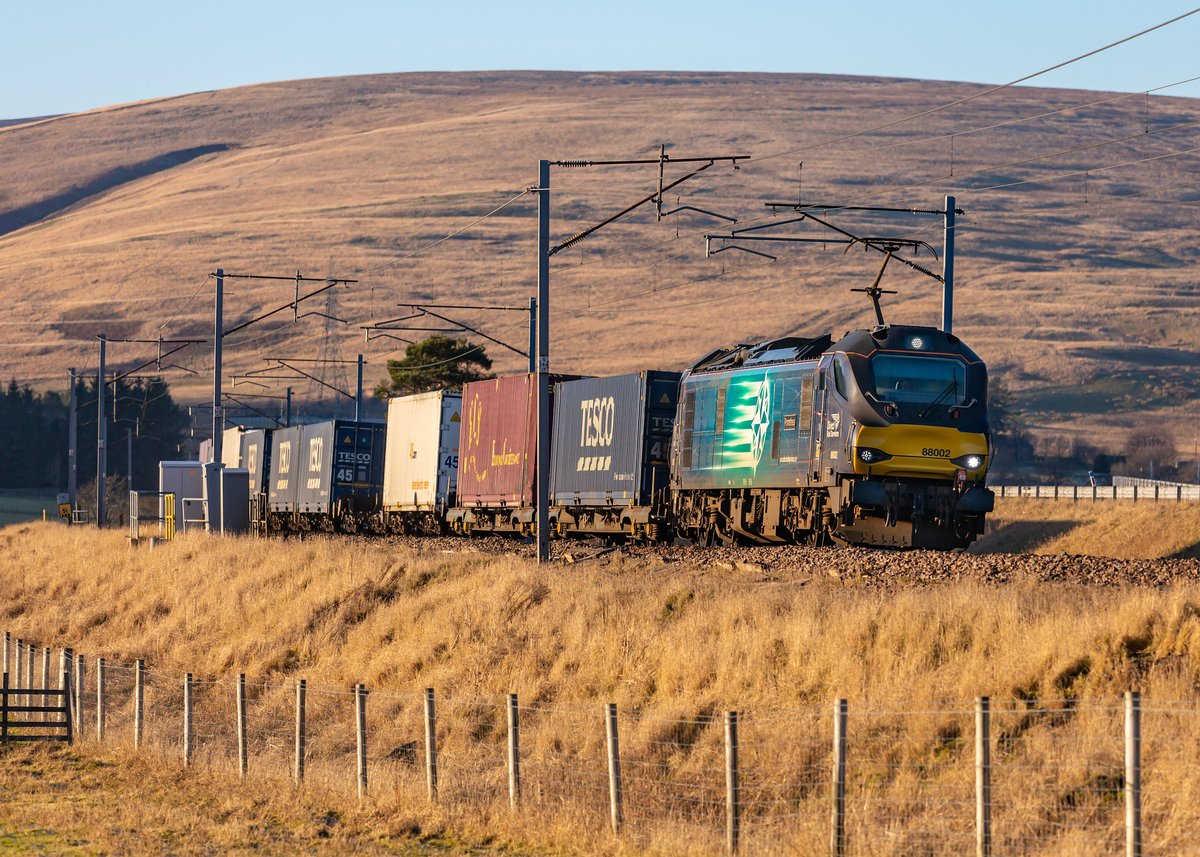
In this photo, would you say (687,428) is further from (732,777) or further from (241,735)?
(732,777)

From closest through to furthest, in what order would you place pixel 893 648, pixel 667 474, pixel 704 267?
pixel 893 648 → pixel 667 474 → pixel 704 267

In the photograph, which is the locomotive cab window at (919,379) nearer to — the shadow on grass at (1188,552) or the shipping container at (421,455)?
the shadow on grass at (1188,552)

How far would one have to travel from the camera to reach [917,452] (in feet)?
93.4

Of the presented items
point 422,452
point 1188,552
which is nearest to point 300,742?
point 422,452

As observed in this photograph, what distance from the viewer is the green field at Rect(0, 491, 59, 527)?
335ft

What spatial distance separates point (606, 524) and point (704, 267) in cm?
14675

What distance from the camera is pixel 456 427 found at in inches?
1909

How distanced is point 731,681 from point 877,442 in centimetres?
889

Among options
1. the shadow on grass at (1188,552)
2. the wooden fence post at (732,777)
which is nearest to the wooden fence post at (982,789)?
the wooden fence post at (732,777)

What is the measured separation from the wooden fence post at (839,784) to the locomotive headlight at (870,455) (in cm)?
1484

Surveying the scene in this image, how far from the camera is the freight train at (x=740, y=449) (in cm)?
2852

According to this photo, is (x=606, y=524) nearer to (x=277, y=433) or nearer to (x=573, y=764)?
(x=573, y=764)

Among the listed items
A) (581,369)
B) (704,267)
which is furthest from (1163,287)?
(581,369)

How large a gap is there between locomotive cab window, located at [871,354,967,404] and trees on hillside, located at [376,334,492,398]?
5792 cm
